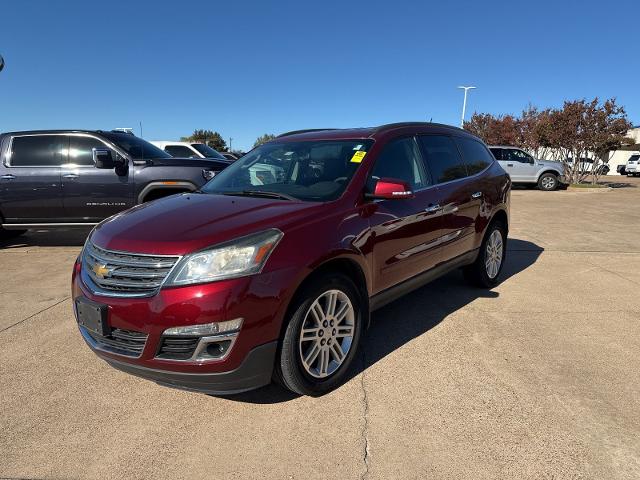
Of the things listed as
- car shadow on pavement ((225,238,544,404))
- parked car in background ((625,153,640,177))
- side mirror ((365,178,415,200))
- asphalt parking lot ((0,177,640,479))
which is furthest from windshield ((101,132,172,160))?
parked car in background ((625,153,640,177))

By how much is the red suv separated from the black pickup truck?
3.28m

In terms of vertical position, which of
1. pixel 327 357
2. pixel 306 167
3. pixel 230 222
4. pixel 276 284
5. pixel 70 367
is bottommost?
pixel 70 367

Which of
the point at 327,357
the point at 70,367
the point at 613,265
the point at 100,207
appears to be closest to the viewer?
the point at 327,357

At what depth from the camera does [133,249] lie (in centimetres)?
254

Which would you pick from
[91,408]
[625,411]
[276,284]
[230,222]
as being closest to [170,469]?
[91,408]

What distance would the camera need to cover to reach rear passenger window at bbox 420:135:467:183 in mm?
4078

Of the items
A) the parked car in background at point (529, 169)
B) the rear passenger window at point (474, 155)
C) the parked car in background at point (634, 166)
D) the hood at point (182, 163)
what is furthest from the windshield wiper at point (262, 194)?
the parked car in background at point (634, 166)

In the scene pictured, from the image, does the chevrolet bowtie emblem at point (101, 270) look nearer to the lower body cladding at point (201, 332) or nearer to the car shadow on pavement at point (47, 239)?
the lower body cladding at point (201, 332)

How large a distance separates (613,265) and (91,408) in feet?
21.7

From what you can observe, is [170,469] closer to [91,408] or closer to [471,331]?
[91,408]

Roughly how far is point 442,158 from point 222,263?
8.83ft

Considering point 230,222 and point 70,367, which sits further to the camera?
point 70,367

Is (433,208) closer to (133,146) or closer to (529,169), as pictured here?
(133,146)

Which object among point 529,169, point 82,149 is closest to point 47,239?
point 82,149
